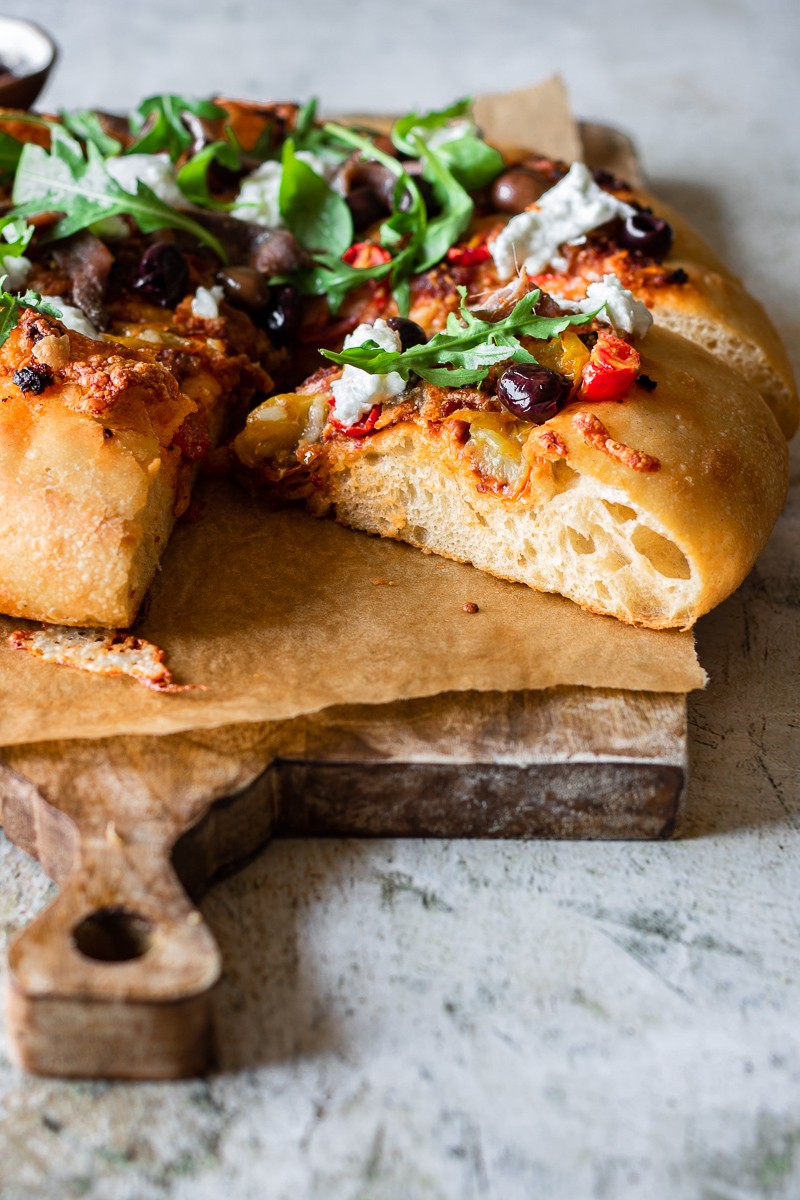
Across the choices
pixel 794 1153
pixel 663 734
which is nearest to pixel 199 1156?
pixel 794 1153

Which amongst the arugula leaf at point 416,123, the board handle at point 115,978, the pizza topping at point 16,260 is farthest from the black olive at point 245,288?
the board handle at point 115,978

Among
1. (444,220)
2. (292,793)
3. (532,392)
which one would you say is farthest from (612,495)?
(444,220)

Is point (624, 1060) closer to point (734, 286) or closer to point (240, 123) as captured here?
point (734, 286)

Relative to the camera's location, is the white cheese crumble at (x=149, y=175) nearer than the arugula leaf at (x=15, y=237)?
No

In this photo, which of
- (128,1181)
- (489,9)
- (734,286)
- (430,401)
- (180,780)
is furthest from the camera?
(489,9)

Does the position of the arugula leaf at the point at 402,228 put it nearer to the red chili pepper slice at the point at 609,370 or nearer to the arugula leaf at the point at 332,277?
the arugula leaf at the point at 332,277

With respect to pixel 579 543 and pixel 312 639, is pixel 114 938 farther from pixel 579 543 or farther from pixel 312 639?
pixel 579 543

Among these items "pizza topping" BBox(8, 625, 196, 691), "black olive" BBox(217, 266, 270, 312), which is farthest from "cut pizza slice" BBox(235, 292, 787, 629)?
"pizza topping" BBox(8, 625, 196, 691)
